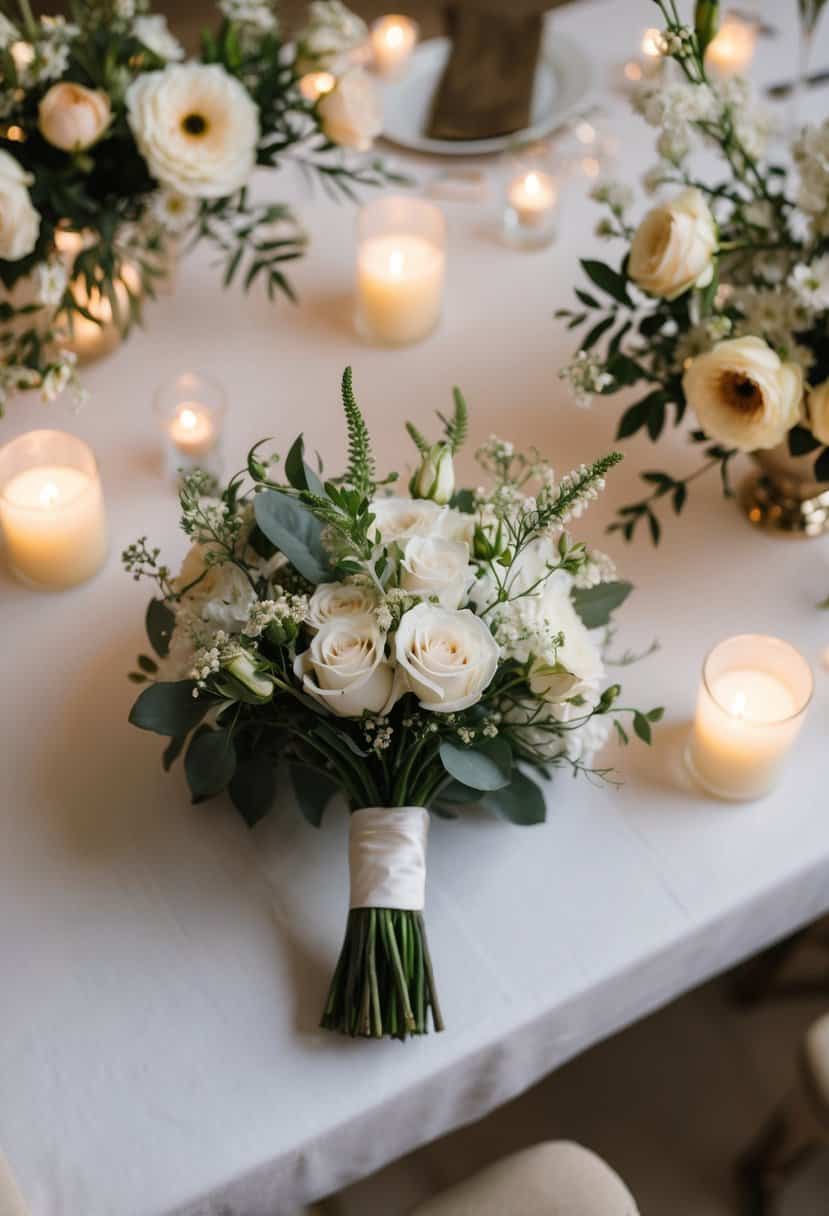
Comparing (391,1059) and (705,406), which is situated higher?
(705,406)

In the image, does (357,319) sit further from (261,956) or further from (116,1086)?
(116,1086)

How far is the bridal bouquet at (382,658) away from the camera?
829 mm

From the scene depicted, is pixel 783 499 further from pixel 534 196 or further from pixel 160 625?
pixel 160 625

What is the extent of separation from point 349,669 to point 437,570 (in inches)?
4.0

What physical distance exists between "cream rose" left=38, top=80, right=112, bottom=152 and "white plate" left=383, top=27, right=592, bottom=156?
562 millimetres

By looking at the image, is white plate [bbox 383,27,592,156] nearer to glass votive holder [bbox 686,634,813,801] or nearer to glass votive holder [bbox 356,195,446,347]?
glass votive holder [bbox 356,195,446,347]

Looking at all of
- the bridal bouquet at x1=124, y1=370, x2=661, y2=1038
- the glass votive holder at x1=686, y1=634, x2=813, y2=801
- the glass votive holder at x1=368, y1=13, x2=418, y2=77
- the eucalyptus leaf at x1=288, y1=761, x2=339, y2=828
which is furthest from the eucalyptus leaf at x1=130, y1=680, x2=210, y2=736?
the glass votive holder at x1=368, y1=13, x2=418, y2=77

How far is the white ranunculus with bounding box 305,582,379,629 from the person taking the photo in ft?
2.80

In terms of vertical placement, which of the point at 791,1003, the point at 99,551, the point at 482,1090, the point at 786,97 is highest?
the point at 786,97

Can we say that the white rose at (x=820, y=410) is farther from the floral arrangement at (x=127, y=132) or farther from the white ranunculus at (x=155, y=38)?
the white ranunculus at (x=155, y=38)

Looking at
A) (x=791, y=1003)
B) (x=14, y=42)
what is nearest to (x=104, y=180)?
(x=14, y=42)

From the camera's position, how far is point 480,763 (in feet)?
2.93

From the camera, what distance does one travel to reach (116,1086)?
891 millimetres

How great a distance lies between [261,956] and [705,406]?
634 mm
